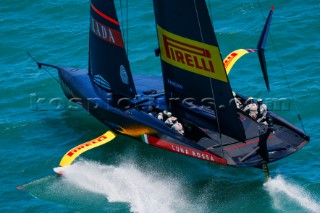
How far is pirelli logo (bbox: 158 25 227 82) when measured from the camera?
23875 mm

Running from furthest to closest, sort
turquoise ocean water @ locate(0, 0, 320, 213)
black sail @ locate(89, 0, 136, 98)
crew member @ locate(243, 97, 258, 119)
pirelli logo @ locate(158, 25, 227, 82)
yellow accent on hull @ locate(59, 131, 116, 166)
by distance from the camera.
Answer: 1. black sail @ locate(89, 0, 136, 98)
2. crew member @ locate(243, 97, 258, 119)
3. yellow accent on hull @ locate(59, 131, 116, 166)
4. turquoise ocean water @ locate(0, 0, 320, 213)
5. pirelli logo @ locate(158, 25, 227, 82)

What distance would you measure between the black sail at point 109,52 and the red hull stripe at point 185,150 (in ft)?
8.58

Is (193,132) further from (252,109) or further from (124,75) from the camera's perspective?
(124,75)

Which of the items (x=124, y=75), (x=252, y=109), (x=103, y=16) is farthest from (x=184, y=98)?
(x=103, y=16)

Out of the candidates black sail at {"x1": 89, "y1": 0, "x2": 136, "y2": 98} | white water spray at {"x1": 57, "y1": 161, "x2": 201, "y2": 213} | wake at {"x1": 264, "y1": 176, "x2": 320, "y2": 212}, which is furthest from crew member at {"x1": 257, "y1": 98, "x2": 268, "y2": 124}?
black sail at {"x1": 89, "y1": 0, "x2": 136, "y2": 98}

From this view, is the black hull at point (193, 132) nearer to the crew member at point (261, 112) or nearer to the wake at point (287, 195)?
the crew member at point (261, 112)

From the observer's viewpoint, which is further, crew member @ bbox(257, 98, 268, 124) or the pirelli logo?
crew member @ bbox(257, 98, 268, 124)

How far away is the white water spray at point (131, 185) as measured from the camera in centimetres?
2397

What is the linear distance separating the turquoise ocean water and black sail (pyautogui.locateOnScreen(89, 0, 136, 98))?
7.20 ft

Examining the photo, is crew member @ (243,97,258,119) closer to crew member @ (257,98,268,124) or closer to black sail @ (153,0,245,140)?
crew member @ (257,98,268,124)

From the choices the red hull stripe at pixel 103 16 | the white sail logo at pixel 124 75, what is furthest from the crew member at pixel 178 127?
the red hull stripe at pixel 103 16

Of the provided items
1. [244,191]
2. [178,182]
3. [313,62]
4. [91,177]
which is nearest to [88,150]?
[91,177]

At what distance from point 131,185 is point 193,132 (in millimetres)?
2691

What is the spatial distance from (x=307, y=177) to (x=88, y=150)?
7.96 metres
